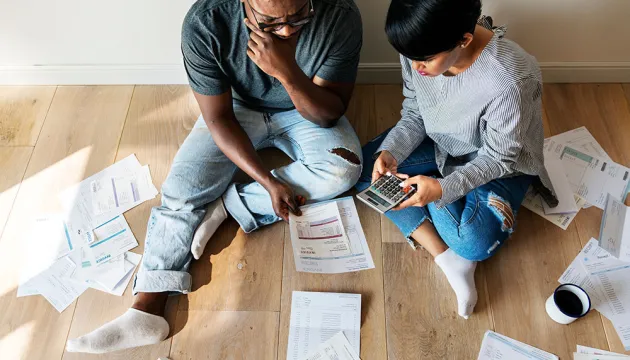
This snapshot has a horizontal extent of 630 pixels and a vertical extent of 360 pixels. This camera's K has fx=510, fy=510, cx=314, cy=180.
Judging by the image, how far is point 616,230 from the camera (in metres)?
1.58

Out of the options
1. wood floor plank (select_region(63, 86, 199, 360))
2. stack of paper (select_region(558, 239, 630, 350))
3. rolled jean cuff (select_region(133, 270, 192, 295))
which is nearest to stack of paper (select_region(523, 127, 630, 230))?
stack of paper (select_region(558, 239, 630, 350))

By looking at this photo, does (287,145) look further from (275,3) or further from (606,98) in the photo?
(606,98)

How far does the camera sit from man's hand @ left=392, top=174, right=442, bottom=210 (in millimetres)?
1364

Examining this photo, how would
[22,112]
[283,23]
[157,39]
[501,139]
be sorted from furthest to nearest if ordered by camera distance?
[22,112] < [157,39] < [501,139] < [283,23]

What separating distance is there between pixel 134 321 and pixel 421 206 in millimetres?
874

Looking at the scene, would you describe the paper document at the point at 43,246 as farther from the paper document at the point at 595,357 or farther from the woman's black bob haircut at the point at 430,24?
the paper document at the point at 595,357

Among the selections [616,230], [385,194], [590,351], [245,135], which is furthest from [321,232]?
[616,230]

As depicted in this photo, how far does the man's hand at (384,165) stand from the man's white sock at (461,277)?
0.96 feet

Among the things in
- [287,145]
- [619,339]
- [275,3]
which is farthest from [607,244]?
[275,3]

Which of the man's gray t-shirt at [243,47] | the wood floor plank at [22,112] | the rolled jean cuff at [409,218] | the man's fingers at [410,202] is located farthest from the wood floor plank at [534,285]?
the wood floor plank at [22,112]

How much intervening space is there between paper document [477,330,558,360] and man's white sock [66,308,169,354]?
2.92 ft

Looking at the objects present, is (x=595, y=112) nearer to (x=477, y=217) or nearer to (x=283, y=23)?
(x=477, y=217)

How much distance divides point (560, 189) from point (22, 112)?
1.94m

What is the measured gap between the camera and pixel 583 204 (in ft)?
5.36
